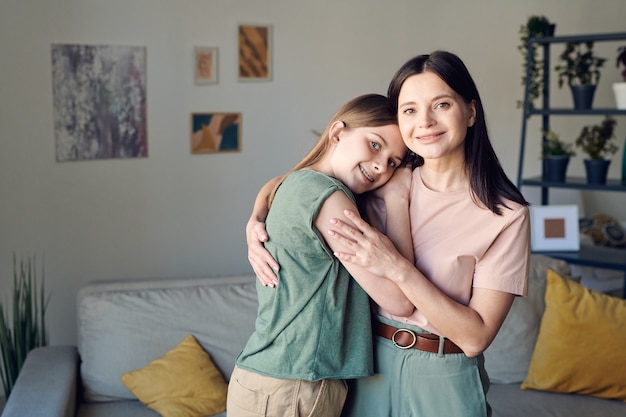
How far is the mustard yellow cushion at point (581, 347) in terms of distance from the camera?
2957 mm

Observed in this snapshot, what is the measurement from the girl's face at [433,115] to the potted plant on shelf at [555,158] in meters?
2.79

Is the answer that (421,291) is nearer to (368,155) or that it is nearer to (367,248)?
(367,248)

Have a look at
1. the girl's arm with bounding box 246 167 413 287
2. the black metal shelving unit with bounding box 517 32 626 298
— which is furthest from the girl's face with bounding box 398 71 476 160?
the black metal shelving unit with bounding box 517 32 626 298

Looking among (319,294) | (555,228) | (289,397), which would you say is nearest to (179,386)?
(289,397)

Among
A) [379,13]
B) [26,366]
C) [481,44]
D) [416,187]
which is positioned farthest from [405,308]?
[481,44]

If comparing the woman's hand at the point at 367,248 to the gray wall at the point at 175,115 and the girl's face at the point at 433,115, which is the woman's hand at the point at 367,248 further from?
the gray wall at the point at 175,115

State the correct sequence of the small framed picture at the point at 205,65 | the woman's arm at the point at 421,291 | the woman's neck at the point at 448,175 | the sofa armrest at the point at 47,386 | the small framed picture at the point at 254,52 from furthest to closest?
the small framed picture at the point at 254,52 < the small framed picture at the point at 205,65 < the sofa armrest at the point at 47,386 < the woman's neck at the point at 448,175 < the woman's arm at the point at 421,291

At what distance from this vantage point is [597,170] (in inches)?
160

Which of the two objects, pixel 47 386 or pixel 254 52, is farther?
pixel 254 52

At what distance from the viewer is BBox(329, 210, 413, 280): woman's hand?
1481 millimetres

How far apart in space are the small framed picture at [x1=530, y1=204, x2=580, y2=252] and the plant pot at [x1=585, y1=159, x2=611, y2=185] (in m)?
0.17

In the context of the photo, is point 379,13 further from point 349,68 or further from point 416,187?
point 416,187

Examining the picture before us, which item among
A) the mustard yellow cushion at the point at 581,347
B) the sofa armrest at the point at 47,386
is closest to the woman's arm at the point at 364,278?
the sofa armrest at the point at 47,386

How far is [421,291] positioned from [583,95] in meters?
2.97
